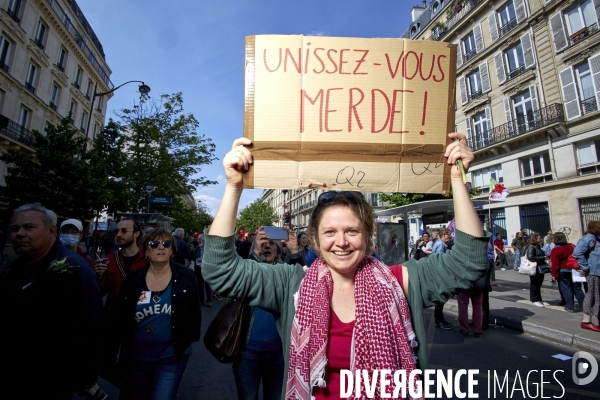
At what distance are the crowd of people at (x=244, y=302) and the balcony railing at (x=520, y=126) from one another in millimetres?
21836

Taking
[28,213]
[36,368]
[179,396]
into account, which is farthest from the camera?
[179,396]

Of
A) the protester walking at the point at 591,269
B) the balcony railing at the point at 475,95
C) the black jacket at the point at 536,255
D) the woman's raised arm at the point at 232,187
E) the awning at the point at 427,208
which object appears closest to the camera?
the woman's raised arm at the point at 232,187

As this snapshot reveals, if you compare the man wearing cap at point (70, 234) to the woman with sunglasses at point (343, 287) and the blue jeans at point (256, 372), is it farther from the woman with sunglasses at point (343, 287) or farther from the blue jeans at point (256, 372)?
the woman with sunglasses at point (343, 287)

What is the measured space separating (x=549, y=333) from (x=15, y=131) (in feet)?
91.2

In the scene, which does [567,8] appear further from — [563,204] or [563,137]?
[563,204]

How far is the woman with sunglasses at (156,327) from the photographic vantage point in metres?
2.48

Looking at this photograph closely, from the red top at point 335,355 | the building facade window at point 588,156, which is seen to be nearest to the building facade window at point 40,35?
the red top at point 335,355

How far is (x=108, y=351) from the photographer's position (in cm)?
256

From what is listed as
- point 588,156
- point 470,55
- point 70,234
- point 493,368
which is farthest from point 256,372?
point 470,55

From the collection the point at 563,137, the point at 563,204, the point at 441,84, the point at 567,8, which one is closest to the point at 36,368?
the point at 441,84

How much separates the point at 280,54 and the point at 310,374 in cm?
166

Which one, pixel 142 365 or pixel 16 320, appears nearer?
pixel 16 320

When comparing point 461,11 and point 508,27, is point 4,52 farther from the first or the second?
point 508,27

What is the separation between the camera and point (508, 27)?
21.4m
